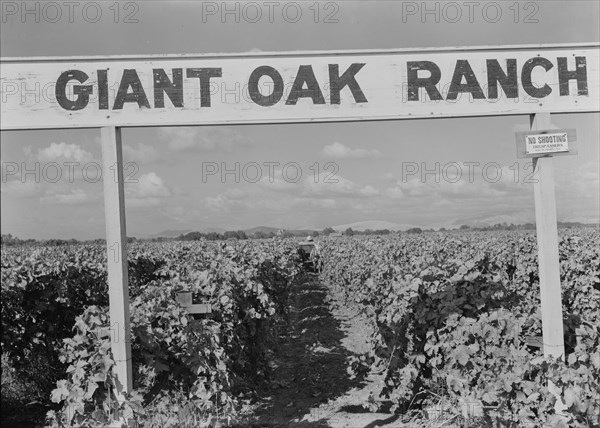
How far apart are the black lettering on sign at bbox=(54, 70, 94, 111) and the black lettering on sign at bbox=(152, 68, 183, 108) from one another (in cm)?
40

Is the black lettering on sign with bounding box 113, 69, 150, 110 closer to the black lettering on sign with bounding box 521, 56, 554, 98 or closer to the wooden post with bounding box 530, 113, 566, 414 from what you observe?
the black lettering on sign with bounding box 521, 56, 554, 98

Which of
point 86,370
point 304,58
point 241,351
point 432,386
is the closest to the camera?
point 304,58

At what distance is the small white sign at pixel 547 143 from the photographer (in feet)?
10.9

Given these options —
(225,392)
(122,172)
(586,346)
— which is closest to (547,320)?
(586,346)

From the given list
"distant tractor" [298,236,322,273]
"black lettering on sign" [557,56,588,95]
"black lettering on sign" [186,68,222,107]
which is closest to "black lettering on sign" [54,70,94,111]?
"black lettering on sign" [186,68,222,107]

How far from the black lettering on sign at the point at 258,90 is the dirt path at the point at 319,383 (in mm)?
2898

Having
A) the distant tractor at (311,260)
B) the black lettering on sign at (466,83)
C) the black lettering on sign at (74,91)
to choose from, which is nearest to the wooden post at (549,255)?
the black lettering on sign at (466,83)

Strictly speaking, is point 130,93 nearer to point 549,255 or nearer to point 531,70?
point 531,70

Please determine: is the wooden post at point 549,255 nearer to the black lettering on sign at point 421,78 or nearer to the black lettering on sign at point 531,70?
the black lettering on sign at point 531,70

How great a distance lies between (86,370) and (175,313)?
98 cm

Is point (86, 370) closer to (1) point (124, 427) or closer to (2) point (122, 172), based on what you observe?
(1) point (124, 427)

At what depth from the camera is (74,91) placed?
3203mm

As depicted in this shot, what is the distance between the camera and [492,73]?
3.31 metres

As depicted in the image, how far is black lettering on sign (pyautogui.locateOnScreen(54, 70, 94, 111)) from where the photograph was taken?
3195 millimetres
